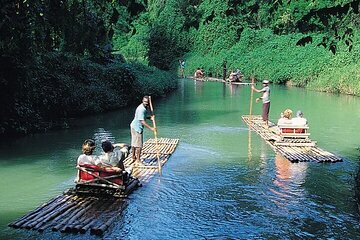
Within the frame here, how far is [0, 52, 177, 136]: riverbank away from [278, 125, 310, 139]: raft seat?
8.64 m

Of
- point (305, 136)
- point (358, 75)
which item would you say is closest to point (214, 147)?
point (305, 136)

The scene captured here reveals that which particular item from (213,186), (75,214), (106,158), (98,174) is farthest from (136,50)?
(75,214)

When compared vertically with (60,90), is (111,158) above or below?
below

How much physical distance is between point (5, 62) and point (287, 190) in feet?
34.2

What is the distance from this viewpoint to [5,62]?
54.5ft

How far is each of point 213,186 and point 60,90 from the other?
1205cm

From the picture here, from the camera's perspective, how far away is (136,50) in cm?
5403

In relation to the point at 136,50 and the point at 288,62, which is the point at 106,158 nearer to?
the point at 288,62

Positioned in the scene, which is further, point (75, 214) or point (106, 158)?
point (106, 158)

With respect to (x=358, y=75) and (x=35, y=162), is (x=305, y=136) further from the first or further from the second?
(x=358, y=75)

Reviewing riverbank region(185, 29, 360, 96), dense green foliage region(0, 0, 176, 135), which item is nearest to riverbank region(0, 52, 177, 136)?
dense green foliage region(0, 0, 176, 135)

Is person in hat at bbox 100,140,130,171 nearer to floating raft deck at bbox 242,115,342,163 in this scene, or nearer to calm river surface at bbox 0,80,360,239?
calm river surface at bbox 0,80,360,239

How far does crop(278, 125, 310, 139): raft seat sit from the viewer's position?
1548 centimetres

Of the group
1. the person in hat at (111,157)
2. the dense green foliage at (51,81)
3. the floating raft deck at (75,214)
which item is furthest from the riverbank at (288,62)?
the floating raft deck at (75,214)
